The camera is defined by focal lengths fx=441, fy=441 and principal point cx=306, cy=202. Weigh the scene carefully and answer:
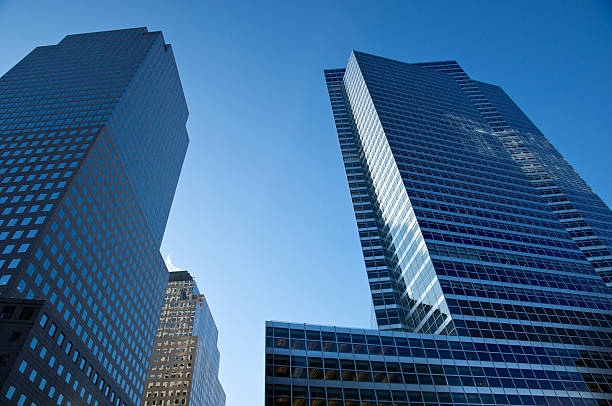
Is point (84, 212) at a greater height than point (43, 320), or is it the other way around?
point (84, 212)

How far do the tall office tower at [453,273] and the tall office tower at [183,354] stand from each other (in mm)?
88938

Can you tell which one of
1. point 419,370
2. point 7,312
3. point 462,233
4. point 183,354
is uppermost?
point 183,354

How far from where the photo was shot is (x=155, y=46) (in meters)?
134

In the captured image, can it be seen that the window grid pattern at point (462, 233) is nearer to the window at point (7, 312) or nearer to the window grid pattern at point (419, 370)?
the window grid pattern at point (419, 370)

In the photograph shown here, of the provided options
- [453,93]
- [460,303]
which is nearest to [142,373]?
[460,303]

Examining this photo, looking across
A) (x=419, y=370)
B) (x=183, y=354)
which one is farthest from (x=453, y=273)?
(x=183, y=354)

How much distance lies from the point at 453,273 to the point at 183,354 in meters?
115

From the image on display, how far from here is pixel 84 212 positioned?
86062 millimetres

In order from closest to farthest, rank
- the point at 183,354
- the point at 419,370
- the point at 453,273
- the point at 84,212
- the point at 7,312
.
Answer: the point at 419,370 → the point at 7,312 → the point at 453,273 → the point at 84,212 → the point at 183,354

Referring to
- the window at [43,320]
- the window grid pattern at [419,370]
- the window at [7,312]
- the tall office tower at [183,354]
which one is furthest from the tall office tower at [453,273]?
the tall office tower at [183,354]

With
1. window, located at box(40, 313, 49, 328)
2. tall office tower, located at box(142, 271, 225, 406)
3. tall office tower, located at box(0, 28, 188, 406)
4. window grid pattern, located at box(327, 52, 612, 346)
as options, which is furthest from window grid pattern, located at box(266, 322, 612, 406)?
tall office tower, located at box(142, 271, 225, 406)

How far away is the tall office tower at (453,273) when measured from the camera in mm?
58156

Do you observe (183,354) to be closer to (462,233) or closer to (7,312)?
(7,312)

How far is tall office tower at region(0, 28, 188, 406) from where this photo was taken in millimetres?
69188
